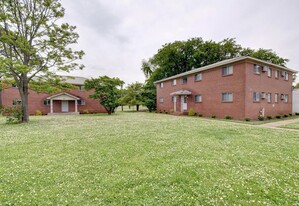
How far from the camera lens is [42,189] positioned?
305cm

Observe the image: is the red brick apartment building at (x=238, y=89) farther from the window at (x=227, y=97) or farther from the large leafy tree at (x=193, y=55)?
the large leafy tree at (x=193, y=55)

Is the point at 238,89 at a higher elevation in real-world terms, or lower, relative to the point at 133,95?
lower

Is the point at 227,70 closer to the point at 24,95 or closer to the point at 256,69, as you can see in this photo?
the point at 256,69

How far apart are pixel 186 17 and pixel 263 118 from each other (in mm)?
12551

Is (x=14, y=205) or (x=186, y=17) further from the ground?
(x=186, y=17)

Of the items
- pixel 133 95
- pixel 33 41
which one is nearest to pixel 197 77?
pixel 133 95

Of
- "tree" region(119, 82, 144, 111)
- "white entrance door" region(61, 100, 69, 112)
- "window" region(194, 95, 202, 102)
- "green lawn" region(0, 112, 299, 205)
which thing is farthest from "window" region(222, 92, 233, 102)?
"white entrance door" region(61, 100, 69, 112)

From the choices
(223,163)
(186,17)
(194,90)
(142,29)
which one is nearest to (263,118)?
(194,90)

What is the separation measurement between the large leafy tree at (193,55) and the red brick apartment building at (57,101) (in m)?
11.1

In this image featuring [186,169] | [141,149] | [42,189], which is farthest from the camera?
[141,149]

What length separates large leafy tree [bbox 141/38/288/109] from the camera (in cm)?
2966

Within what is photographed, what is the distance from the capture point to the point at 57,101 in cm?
2542

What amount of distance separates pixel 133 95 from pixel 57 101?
1286 cm

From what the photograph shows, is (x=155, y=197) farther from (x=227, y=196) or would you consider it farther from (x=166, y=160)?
(x=166, y=160)
